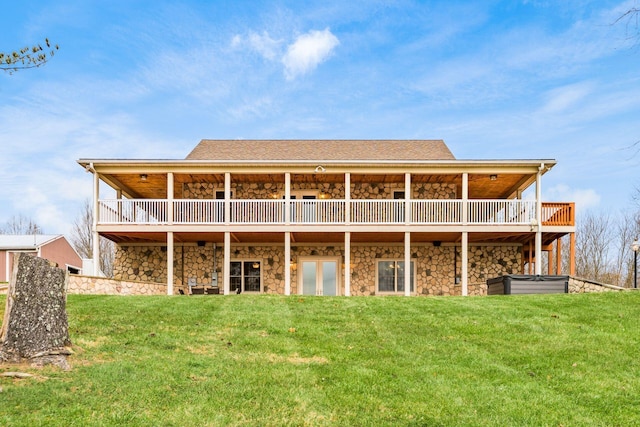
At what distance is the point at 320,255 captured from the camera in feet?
63.3

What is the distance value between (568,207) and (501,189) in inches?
140

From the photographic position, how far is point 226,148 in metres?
20.9

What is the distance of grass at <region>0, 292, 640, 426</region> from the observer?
471 cm

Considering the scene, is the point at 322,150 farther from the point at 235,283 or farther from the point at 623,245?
the point at 623,245

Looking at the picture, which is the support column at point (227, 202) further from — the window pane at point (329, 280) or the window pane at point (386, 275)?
the window pane at point (386, 275)

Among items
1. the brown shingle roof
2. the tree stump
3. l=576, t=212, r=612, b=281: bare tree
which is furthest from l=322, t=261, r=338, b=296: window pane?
l=576, t=212, r=612, b=281: bare tree

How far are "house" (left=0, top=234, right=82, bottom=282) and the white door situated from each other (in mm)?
10176

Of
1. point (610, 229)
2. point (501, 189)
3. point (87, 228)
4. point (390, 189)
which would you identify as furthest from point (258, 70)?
point (610, 229)

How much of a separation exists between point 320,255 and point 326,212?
2520mm

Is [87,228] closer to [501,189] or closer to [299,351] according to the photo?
[501,189]

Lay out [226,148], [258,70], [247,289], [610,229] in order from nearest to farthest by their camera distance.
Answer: [247,289]
[226,148]
[258,70]
[610,229]

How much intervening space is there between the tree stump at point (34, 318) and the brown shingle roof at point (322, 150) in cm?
1296

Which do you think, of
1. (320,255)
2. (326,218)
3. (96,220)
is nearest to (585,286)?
(326,218)

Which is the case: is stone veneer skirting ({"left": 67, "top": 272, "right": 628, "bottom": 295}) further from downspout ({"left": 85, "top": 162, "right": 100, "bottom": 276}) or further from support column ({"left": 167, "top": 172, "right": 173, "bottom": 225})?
support column ({"left": 167, "top": 172, "right": 173, "bottom": 225})
